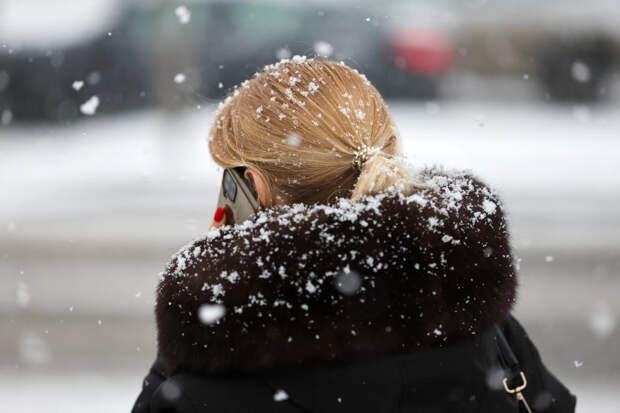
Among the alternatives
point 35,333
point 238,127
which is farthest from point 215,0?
point 238,127

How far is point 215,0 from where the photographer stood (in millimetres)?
8789

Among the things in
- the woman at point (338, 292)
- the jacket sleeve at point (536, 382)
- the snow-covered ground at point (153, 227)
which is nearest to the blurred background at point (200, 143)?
the snow-covered ground at point (153, 227)

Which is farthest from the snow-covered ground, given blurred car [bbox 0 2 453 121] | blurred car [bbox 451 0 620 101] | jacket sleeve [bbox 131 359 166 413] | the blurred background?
jacket sleeve [bbox 131 359 166 413]

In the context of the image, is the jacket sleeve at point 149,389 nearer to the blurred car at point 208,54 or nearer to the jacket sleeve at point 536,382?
the jacket sleeve at point 536,382

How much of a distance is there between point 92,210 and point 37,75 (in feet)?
11.3

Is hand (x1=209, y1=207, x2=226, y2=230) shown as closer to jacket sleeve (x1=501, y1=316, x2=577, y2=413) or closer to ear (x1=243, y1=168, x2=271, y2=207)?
ear (x1=243, y1=168, x2=271, y2=207)

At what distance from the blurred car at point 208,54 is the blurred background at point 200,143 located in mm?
28

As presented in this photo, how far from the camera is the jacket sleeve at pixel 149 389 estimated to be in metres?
1.28

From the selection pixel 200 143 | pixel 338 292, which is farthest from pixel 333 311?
pixel 200 143

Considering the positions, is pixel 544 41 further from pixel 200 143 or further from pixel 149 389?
pixel 149 389

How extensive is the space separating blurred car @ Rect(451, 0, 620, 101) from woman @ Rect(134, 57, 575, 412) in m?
8.83

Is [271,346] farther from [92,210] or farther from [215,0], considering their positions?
[215,0]

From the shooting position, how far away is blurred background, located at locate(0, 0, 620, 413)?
4750 mm

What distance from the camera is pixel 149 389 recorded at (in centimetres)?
132
